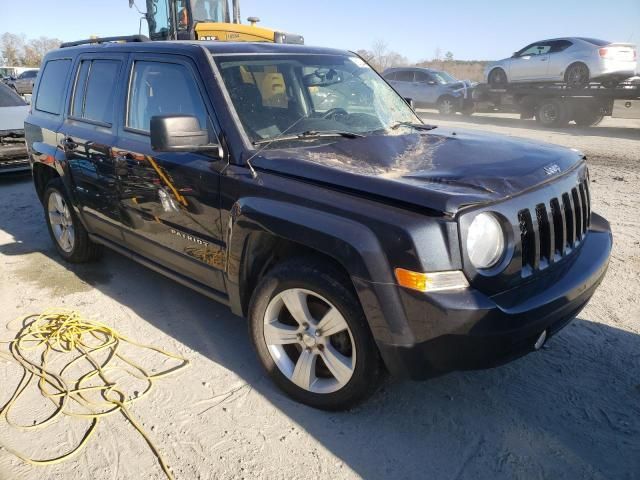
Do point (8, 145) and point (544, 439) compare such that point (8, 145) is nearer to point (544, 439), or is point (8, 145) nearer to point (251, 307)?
point (251, 307)

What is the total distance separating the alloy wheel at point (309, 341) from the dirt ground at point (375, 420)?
20cm

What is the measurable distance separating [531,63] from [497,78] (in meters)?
1.71

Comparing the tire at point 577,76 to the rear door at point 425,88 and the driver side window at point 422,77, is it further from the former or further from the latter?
the driver side window at point 422,77

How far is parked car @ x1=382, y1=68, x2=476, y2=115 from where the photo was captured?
1858 cm

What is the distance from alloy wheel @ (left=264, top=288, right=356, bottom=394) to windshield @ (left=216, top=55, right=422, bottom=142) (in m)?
0.99

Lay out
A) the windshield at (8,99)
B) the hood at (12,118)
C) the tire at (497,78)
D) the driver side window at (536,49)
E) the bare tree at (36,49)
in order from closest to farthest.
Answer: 1. the hood at (12,118)
2. the windshield at (8,99)
3. the driver side window at (536,49)
4. the tire at (497,78)
5. the bare tree at (36,49)

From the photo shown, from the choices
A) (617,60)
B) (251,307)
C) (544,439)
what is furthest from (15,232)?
(617,60)

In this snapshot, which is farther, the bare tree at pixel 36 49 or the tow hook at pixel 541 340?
the bare tree at pixel 36 49

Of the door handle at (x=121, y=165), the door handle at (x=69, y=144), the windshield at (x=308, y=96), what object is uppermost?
the windshield at (x=308, y=96)

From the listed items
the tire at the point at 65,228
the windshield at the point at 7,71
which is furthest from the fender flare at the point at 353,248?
the windshield at the point at 7,71

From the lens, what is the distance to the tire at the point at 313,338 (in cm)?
250

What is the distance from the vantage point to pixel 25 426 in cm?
274

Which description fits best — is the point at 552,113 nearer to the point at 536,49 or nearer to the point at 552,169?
the point at 536,49

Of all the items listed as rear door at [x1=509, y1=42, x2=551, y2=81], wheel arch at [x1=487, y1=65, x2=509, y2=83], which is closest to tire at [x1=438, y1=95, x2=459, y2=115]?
wheel arch at [x1=487, y1=65, x2=509, y2=83]
